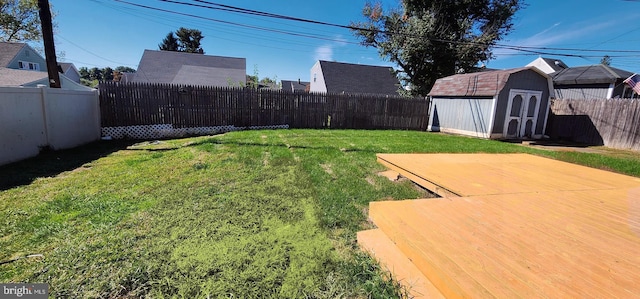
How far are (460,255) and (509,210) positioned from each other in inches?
31.9

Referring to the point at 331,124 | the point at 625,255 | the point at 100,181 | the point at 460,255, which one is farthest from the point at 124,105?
the point at 625,255

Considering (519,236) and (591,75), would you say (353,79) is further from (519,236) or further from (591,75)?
(519,236)

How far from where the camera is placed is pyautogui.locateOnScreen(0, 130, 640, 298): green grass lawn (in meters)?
1.96

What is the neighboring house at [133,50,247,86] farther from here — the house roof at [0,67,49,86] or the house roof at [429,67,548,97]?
the house roof at [429,67,548,97]

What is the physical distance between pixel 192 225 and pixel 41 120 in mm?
5768

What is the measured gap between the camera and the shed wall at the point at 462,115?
10500 mm

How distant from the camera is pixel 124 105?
→ 27.9 feet

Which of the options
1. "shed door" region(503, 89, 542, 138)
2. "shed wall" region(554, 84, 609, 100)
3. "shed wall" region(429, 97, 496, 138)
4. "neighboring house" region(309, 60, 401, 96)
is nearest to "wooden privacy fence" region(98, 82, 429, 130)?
"shed wall" region(429, 97, 496, 138)

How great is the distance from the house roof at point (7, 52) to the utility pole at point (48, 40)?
16297 millimetres

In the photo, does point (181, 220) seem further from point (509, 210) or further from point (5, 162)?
point (5, 162)

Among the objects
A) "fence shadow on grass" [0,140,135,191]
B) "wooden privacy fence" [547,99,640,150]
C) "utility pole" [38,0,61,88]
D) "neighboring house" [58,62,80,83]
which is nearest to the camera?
"fence shadow on grass" [0,140,135,191]

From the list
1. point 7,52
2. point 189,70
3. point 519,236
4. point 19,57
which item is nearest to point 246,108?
point 519,236

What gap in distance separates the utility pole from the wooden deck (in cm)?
876

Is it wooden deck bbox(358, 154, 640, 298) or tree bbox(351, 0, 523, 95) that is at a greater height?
tree bbox(351, 0, 523, 95)
